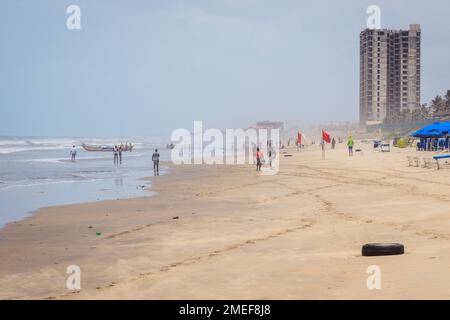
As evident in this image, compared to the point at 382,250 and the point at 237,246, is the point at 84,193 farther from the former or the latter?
the point at 382,250

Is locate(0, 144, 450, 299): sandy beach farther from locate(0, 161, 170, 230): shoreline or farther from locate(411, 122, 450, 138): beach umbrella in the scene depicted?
locate(411, 122, 450, 138): beach umbrella

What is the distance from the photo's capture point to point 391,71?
192 m

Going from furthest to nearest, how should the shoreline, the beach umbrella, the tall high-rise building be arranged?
the tall high-rise building, the beach umbrella, the shoreline

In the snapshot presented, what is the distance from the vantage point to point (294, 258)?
354 inches

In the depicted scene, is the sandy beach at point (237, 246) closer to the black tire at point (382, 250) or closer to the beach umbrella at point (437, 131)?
the black tire at point (382, 250)

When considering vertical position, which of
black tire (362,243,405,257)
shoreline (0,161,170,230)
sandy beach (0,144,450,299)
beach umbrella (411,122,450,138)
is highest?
beach umbrella (411,122,450,138)

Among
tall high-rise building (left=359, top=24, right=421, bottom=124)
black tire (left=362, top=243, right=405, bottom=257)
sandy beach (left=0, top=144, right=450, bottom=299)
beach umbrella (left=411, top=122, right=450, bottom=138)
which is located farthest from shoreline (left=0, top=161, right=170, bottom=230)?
tall high-rise building (left=359, top=24, right=421, bottom=124)

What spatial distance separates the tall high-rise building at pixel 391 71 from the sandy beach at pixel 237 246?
177 m

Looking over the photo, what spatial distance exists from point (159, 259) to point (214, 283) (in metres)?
2.31

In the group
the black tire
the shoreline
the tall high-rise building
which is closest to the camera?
the black tire

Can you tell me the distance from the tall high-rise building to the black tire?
18649cm

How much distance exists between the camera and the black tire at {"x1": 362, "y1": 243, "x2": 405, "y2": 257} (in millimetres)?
8688
